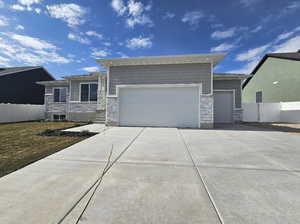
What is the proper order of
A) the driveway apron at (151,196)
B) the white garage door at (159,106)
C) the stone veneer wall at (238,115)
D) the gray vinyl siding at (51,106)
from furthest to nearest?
the gray vinyl siding at (51,106), the stone veneer wall at (238,115), the white garage door at (159,106), the driveway apron at (151,196)

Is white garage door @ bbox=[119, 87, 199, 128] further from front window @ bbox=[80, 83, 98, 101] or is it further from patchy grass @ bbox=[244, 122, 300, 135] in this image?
patchy grass @ bbox=[244, 122, 300, 135]

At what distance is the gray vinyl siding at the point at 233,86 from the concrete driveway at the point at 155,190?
7.99 metres

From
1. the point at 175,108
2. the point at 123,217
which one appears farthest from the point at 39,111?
the point at 123,217

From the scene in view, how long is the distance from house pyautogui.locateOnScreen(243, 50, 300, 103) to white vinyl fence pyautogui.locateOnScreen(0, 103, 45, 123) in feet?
81.8

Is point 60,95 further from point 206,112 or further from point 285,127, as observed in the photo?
point 285,127

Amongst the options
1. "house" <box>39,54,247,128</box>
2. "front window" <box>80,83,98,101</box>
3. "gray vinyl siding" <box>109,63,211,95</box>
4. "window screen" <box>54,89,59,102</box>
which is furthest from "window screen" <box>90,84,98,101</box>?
"window screen" <box>54,89,59,102</box>

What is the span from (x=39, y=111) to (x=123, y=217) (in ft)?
50.8

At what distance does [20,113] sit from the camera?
11039 millimetres

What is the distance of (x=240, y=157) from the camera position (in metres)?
3.15

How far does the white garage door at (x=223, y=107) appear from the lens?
32.7 feet

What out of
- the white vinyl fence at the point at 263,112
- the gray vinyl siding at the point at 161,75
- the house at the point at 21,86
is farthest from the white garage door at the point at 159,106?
the house at the point at 21,86

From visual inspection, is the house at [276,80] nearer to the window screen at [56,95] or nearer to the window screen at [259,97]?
the window screen at [259,97]

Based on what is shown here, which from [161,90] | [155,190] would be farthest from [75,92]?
[155,190]

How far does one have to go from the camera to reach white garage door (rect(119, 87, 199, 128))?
7630 mm
